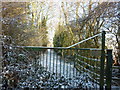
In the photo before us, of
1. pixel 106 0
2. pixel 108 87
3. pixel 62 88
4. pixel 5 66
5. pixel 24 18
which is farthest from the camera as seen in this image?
pixel 24 18

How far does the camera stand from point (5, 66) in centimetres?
202

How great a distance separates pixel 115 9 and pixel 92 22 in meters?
1.13

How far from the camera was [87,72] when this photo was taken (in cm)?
299

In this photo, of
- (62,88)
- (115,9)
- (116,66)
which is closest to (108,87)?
(62,88)

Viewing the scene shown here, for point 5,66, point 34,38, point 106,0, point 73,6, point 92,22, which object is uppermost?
point 73,6

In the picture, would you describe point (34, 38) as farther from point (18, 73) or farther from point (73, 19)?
point (18, 73)

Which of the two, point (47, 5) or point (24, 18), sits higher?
point (47, 5)

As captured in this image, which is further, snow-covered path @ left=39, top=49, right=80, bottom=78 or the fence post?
snow-covered path @ left=39, top=49, right=80, bottom=78

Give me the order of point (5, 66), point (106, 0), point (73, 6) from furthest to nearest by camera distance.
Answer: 1. point (73, 6)
2. point (106, 0)
3. point (5, 66)

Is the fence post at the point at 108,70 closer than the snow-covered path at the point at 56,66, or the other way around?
the fence post at the point at 108,70

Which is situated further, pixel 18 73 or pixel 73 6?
pixel 73 6

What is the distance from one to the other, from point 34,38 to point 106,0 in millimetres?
2533

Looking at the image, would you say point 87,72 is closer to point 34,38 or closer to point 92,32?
point 92,32

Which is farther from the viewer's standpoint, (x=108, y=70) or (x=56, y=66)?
(x=56, y=66)
